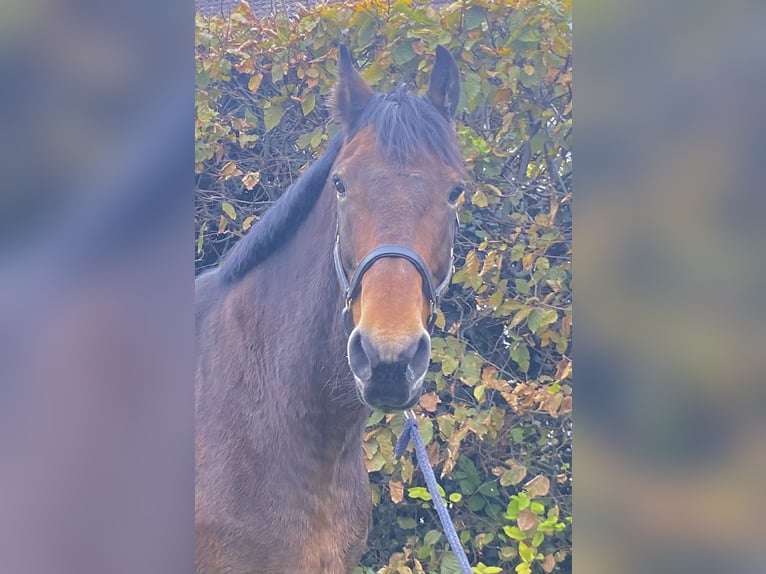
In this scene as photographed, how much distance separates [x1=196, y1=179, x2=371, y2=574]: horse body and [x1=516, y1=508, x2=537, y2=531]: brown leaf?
0.64 metres

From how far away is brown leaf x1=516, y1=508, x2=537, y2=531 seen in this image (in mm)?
2469

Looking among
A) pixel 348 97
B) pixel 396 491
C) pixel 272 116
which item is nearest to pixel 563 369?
pixel 396 491

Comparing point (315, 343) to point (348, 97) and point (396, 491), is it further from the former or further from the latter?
point (396, 491)

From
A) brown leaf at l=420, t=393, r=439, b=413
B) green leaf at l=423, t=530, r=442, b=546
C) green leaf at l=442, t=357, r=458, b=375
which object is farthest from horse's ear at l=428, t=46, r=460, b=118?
green leaf at l=423, t=530, r=442, b=546

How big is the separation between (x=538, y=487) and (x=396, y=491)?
516 millimetres
